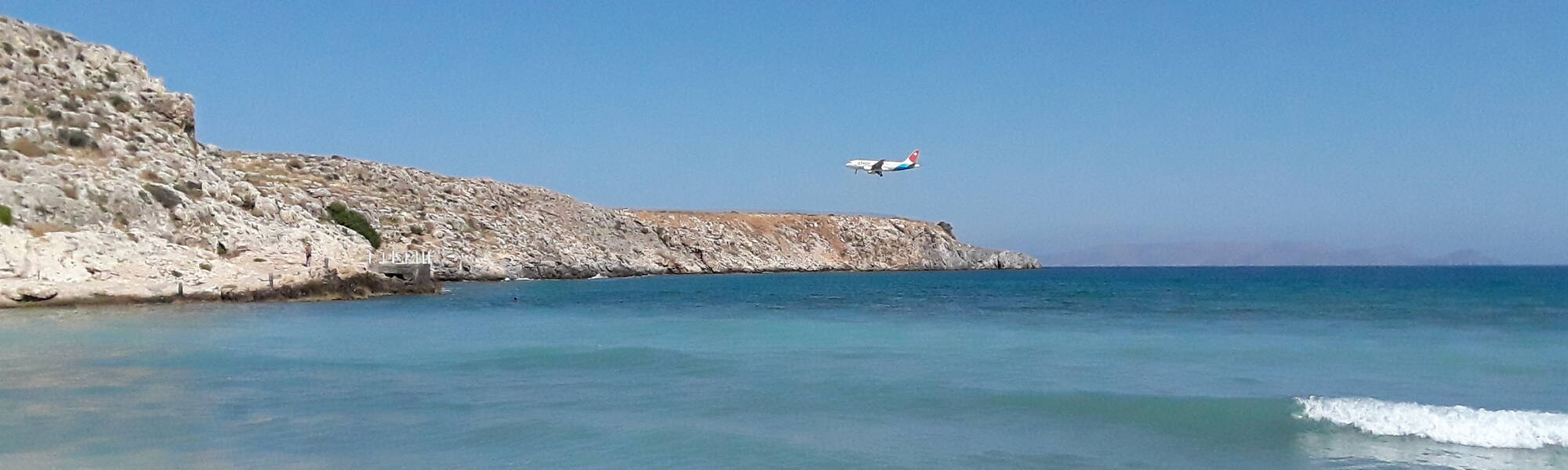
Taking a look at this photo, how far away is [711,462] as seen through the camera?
408 inches

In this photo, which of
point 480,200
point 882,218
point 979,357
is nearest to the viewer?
point 979,357

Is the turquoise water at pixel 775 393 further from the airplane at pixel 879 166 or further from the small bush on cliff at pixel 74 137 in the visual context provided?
the airplane at pixel 879 166

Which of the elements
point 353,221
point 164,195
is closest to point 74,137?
point 164,195

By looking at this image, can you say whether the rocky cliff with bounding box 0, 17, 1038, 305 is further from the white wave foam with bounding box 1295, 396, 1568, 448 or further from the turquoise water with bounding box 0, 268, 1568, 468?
the white wave foam with bounding box 1295, 396, 1568, 448

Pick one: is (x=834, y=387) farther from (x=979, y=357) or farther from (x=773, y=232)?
(x=773, y=232)

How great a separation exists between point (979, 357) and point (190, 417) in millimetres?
12492

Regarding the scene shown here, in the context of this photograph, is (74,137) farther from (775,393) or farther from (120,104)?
(775,393)

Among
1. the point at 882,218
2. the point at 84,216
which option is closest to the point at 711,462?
the point at 84,216

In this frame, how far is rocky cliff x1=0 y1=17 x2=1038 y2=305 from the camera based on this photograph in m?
34.1

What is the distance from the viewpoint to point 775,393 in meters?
14.9

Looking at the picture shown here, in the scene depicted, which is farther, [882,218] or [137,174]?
[882,218]

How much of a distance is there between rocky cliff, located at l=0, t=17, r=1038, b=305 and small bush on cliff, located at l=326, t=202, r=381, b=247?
0.34 metres

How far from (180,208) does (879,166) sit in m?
34.6

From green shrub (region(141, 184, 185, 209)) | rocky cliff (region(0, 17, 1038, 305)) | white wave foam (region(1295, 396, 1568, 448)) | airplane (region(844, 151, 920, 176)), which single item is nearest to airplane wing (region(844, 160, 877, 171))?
airplane (region(844, 151, 920, 176))
